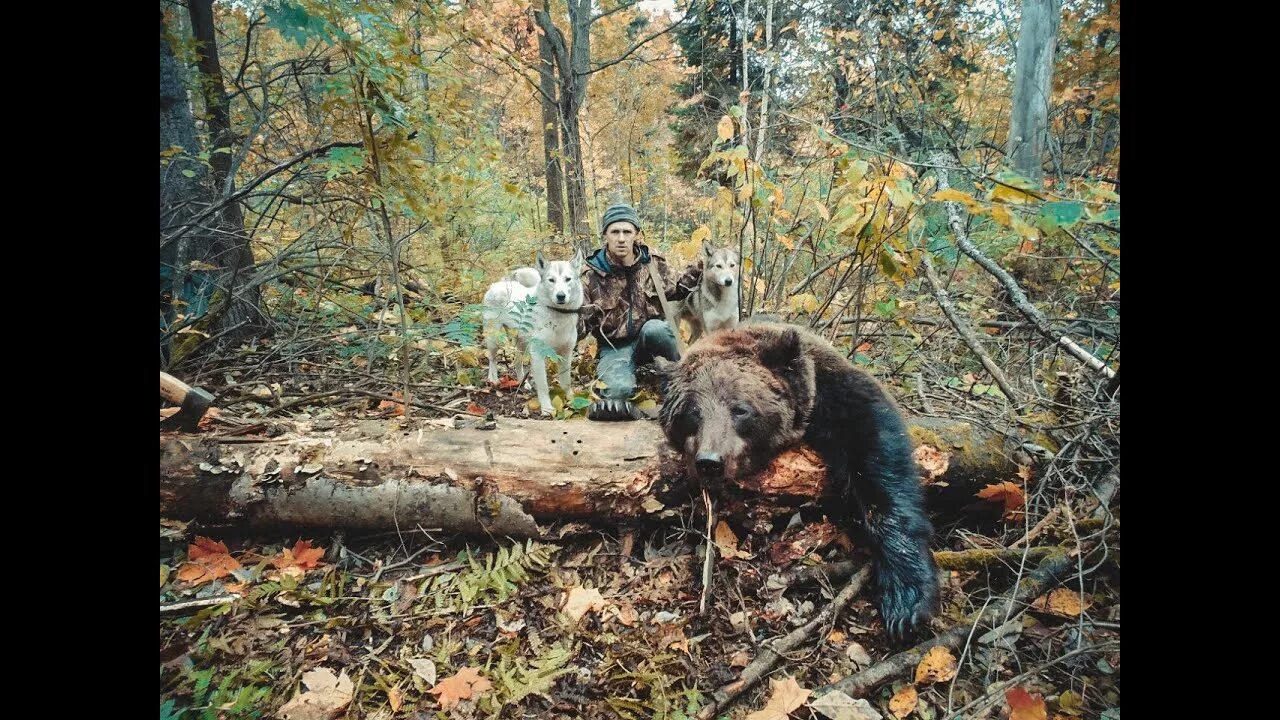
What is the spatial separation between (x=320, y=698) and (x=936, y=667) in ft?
7.50

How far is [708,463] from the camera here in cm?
208

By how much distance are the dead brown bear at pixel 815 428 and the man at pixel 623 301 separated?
1295 millimetres

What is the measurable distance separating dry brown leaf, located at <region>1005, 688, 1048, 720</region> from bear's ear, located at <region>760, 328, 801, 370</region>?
1465 mm

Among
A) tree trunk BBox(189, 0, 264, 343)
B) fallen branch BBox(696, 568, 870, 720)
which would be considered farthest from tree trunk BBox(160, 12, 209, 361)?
fallen branch BBox(696, 568, 870, 720)

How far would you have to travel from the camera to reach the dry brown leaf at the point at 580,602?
6.95 ft

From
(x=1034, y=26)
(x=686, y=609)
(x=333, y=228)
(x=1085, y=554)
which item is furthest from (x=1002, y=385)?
→ (x=333, y=228)

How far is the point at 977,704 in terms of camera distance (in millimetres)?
1670

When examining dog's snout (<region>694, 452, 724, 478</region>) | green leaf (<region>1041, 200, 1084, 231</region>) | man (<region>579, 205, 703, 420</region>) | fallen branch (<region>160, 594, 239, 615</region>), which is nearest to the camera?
green leaf (<region>1041, 200, 1084, 231</region>)

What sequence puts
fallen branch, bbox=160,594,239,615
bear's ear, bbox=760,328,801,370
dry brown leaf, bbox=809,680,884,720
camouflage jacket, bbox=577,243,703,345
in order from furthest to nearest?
camouflage jacket, bbox=577,243,703,345
bear's ear, bbox=760,328,801,370
fallen branch, bbox=160,594,239,615
dry brown leaf, bbox=809,680,884,720

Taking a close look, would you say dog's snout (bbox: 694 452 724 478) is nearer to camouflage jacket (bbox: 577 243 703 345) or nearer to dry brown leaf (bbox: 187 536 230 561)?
camouflage jacket (bbox: 577 243 703 345)

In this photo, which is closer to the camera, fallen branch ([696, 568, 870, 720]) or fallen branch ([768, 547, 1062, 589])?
fallen branch ([696, 568, 870, 720])

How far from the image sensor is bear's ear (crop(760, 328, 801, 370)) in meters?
2.42

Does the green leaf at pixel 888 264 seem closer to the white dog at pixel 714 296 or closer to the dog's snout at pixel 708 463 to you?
the white dog at pixel 714 296

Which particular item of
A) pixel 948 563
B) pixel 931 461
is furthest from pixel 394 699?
pixel 931 461
